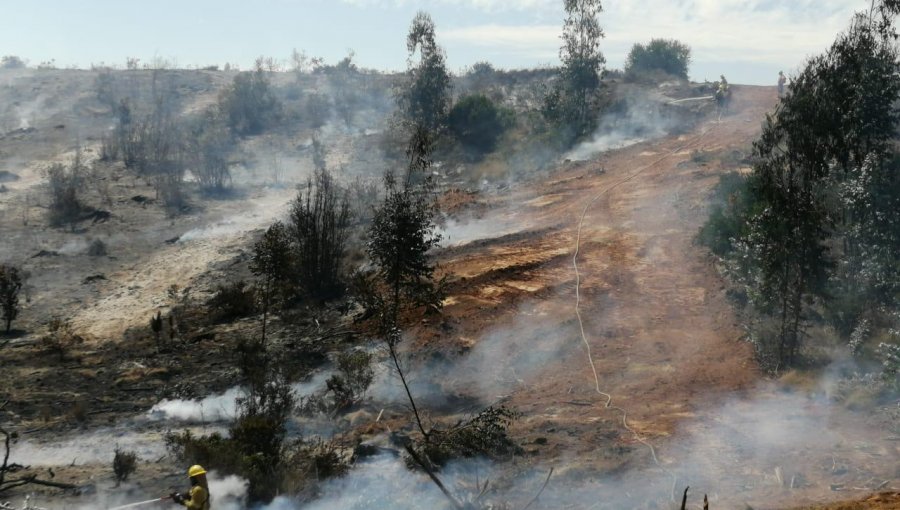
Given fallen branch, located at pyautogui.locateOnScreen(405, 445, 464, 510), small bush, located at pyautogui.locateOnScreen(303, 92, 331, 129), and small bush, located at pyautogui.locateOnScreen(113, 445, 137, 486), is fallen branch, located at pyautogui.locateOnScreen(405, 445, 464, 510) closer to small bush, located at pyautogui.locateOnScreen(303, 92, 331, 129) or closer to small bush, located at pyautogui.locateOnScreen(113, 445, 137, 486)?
small bush, located at pyautogui.locateOnScreen(113, 445, 137, 486)

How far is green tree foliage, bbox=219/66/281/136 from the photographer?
4019cm

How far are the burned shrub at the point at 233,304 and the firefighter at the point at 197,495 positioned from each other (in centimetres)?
938

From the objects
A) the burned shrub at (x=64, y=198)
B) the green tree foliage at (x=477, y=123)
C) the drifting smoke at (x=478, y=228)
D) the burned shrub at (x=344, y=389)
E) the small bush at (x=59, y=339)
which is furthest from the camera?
the green tree foliage at (x=477, y=123)

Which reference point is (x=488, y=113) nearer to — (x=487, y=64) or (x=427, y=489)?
(x=487, y=64)

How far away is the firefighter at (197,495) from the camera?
734cm

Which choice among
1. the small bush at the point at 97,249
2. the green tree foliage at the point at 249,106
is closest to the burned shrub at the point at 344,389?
the small bush at the point at 97,249

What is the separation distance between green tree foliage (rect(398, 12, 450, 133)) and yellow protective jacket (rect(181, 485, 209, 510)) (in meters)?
25.3

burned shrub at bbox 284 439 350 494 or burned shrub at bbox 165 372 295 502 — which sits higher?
burned shrub at bbox 165 372 295 502

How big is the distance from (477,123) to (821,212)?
22597 millimetres

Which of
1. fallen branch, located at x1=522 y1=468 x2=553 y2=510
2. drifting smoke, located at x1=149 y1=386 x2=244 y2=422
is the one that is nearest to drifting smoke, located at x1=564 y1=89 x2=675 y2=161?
drifting smoke, located at x1=149 y1=386 x2=244 y2=422

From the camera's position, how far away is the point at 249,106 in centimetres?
4122

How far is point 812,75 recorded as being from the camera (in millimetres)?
11984

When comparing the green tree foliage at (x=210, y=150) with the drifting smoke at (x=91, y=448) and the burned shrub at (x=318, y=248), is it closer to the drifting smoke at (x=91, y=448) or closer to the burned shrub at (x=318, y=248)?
the burned shrub at (x=318, y=248)

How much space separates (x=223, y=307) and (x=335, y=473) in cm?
879
